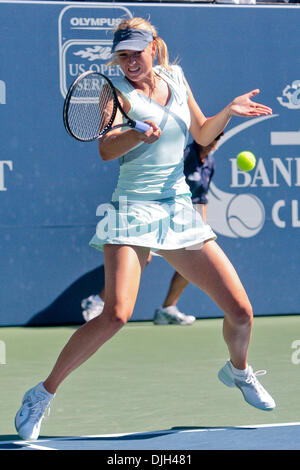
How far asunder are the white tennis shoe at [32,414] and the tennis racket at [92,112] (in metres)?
1.08

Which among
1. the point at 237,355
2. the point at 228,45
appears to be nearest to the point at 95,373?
the point at 237,355

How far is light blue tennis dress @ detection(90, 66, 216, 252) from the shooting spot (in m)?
4.16

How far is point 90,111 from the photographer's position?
14.2 ft

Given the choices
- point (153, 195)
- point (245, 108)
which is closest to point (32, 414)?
point (153, 195)

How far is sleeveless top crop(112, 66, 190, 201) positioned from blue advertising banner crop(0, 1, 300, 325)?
137 inches

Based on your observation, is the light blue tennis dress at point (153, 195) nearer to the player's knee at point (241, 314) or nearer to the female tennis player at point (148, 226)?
the female tennis player at point (148, 226)

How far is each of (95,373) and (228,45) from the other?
10.8ft

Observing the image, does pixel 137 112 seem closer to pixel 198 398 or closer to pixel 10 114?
pixel 198 398

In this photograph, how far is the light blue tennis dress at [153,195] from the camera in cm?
416

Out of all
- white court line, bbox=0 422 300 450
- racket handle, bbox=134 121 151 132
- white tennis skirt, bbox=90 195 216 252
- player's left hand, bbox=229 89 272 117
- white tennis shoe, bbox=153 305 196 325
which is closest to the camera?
racket handle, bbox=134 121 151 132

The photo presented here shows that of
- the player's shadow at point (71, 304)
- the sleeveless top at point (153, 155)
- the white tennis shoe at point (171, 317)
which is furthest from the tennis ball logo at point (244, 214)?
the sleeveless top at point (153, 155)

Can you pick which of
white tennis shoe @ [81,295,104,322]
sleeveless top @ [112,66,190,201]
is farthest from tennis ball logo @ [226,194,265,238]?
sleeveless top @ [112,66,190,201]

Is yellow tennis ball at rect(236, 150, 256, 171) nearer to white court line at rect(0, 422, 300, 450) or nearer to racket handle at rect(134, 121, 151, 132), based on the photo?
white court line at rect(0, 422, 300, 450)

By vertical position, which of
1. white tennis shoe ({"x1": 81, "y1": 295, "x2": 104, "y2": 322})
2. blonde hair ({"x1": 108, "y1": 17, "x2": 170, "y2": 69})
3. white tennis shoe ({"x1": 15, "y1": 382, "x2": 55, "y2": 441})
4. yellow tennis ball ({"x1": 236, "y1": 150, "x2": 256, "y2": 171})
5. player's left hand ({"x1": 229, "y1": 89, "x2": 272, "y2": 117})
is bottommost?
white tennis shoe ({"x1": 81, "y1": 295, "x2": 104, "y2": 322})
